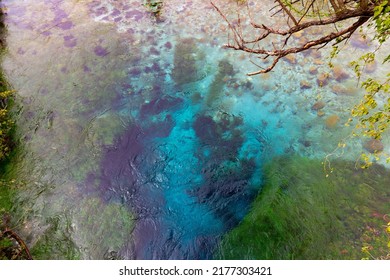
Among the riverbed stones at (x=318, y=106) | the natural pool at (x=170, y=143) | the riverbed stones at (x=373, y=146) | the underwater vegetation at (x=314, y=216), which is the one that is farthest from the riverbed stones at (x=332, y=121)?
the underwater vegetation at (x=314, y=216)

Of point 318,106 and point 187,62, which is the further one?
point 187,62

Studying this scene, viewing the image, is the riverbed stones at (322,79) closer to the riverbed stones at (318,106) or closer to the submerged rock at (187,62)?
the riverbed stones at (318,106)

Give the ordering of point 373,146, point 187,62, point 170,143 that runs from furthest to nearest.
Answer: point 187,62, point 170,143, point 373,146

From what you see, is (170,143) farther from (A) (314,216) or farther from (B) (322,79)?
(B) (322,79)

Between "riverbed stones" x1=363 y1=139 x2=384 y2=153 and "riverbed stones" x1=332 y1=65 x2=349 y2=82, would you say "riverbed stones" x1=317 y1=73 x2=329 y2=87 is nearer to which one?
"riverbed stones" x1=332 y1=65 x2=349 y2=82

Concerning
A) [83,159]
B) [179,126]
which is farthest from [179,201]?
[83,159]

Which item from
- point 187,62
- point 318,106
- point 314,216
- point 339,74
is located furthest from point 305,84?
point 314,216

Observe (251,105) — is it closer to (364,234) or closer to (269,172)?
(269,172)
